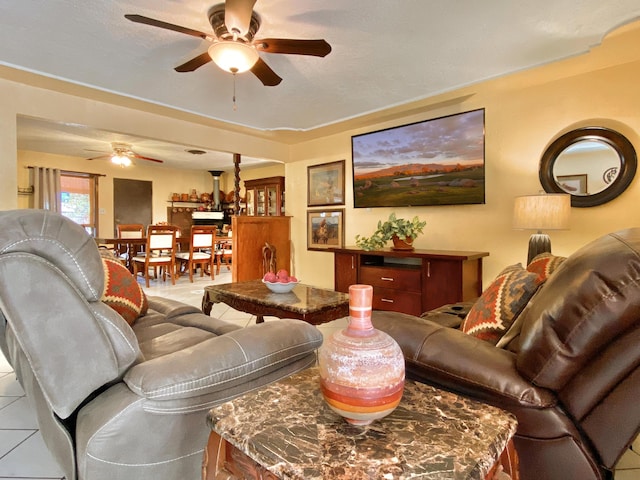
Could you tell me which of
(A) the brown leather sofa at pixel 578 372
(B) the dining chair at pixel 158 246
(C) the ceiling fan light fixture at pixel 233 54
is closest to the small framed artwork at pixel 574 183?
(A) the brown leather sofa at pixel 578 372

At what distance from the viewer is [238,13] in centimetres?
186

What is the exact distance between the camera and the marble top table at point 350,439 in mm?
646

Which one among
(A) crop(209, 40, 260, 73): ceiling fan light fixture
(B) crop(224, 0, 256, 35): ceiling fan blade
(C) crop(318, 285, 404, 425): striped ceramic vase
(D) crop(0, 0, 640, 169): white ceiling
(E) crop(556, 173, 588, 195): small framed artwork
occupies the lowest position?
(C) crop(318, 285, 404, 425): striped ceramic vase

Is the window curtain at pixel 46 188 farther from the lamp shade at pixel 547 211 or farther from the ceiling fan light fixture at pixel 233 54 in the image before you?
the lamp shade at pixel 547 211

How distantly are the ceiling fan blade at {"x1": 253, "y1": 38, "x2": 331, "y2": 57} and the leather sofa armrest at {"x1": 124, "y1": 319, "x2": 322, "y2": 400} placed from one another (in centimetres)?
171

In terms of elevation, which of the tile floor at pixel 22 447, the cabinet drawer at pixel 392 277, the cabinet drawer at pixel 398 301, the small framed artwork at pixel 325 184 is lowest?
the tile floor at pixel 22 447

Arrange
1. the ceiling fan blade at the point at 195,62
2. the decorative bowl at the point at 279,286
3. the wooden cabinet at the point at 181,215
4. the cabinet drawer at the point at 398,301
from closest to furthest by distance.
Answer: the ceiling fan blade at the point at 195,62 < the decorative bowl at the point at 279,286 < the cabinet drawer at the point at 398,301 < the wooden cabinet at the point at 181,215

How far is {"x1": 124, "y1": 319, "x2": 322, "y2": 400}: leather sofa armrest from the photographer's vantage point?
41.4 inches

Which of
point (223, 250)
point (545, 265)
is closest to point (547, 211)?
point (545, 265)

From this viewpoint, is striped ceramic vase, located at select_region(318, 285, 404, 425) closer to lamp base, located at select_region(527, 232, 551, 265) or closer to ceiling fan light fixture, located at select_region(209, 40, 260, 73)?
ceiling fan light fixture, located at select_region(209, 40, 260, 73)

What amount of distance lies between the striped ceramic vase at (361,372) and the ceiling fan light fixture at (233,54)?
6.63 ft

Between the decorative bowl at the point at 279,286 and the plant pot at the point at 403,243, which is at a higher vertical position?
the plant pot at the point at 403,243

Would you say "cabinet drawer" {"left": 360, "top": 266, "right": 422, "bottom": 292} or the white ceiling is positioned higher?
the white ceiling

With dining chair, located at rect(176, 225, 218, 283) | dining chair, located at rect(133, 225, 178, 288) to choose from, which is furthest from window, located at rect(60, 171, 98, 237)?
dining chair, located at rect(176, 225, 218, 283)
